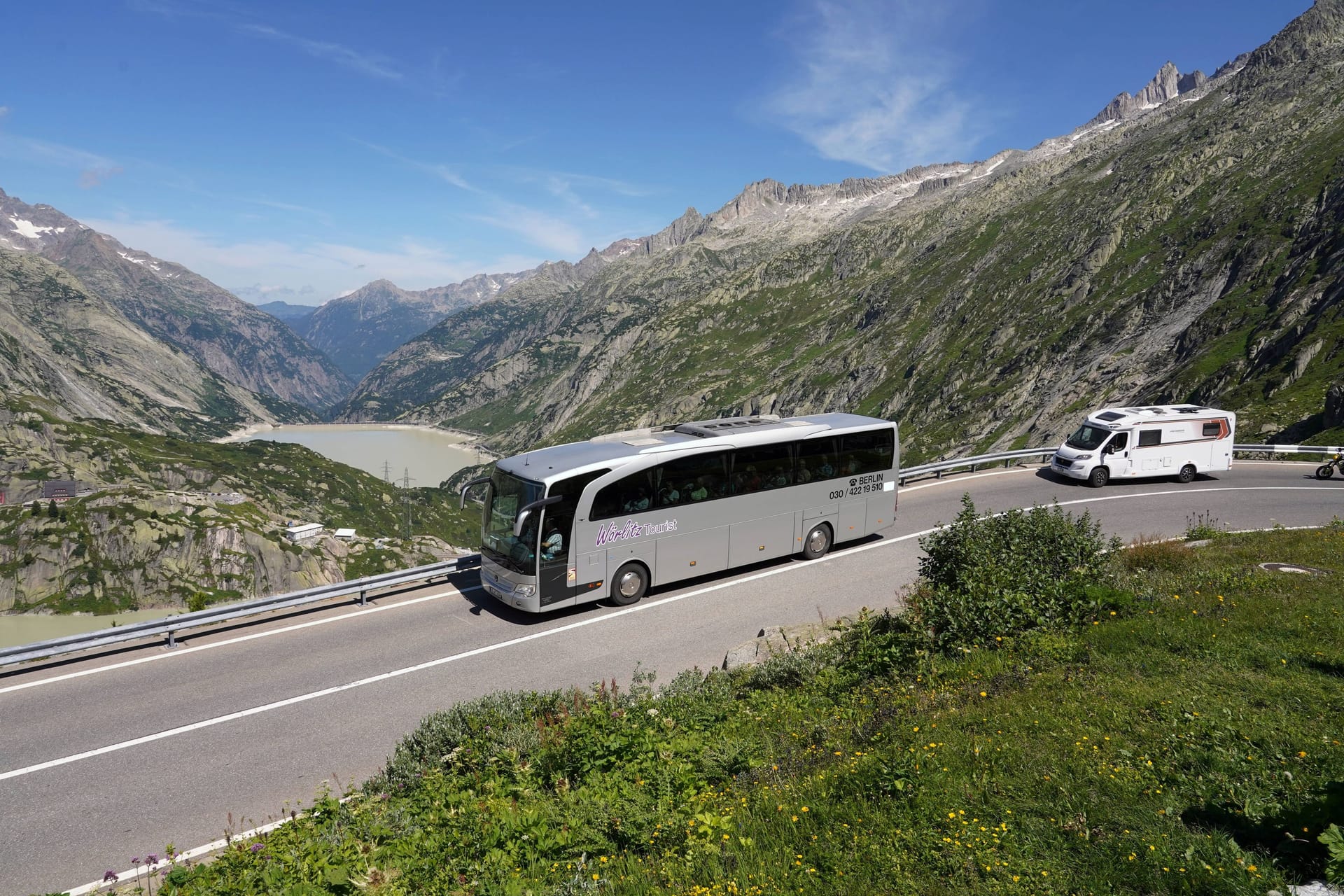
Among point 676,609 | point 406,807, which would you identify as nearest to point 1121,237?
point 676,609

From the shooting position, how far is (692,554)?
19.0 metres

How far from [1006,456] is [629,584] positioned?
23.5 meters

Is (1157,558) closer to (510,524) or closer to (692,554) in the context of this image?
(692,554)

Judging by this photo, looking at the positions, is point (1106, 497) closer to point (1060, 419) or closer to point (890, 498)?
point (890, 498)

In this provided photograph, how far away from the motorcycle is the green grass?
83.8 ft

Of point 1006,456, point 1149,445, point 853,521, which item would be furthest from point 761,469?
point 1149,445

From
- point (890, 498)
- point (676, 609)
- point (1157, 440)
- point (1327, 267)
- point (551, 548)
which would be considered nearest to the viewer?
point (551, 548)

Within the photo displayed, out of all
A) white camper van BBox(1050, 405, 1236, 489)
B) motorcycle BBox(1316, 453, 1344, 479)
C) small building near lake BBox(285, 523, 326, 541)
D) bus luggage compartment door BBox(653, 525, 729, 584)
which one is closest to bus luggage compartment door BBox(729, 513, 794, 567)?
bus luggage compartment door BBox(653, 525, 729, 584)

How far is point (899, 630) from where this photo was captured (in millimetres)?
13445

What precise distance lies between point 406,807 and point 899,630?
30.8 feet

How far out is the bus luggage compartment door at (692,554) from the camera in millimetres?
18547

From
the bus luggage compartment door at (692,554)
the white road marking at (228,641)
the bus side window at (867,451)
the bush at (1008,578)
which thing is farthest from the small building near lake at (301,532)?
the bush at (1008,578)

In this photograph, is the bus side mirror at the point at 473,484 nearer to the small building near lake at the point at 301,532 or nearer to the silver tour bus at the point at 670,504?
the silver tour bus at the point at 670,504

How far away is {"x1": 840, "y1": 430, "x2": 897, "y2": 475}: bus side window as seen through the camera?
21516 millimetres
